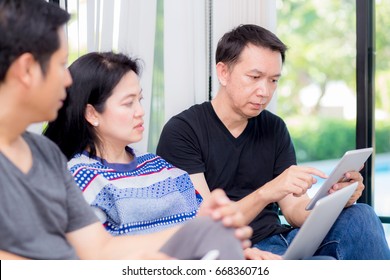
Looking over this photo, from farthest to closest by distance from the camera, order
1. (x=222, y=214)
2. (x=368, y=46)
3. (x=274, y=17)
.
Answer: (x=368, y=46) → (x=274, y=17) → (x=222, y=214)

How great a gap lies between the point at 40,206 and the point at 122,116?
0.64m

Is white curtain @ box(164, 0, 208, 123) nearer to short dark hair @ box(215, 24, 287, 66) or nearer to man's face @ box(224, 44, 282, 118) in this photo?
short dark hair @ box(215, 24, 287, 66)

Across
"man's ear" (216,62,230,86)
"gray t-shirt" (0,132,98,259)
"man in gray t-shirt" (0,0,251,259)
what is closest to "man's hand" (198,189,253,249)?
"man in gray t-shirt" (0,0,251,259)

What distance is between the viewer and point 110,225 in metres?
1.84

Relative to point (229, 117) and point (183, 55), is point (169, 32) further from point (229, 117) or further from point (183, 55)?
point (229, 117)

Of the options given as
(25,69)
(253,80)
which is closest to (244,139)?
(253,80)

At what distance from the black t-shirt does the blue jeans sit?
217mm

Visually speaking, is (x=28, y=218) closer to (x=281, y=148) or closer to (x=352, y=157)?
(x=352, y=157)

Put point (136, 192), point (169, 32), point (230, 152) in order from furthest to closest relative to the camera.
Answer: point (169, 32), point (230, 152), point (136, 192)

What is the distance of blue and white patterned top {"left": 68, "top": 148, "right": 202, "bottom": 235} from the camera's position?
1.82 metres

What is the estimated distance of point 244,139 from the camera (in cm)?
242
